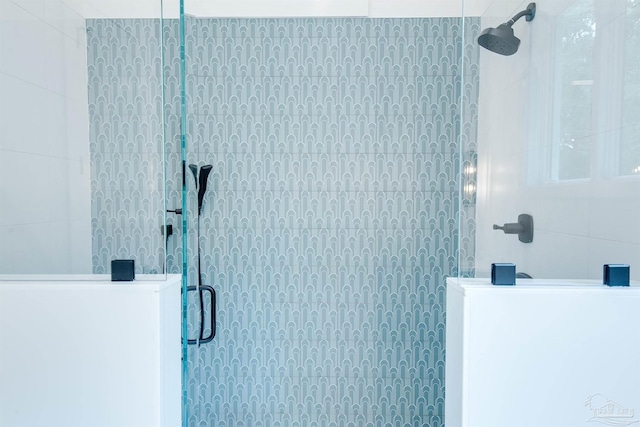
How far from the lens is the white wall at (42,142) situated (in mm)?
1106

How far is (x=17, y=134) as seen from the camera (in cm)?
112

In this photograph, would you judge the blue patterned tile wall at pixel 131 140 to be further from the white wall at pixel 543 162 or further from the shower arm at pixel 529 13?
the shower arm at pixel 529 13

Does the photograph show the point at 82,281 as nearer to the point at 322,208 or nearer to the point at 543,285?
the point at 543,285

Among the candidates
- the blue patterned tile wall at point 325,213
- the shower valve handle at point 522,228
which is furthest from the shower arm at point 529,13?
the blue patterned tile wall at point 325,213

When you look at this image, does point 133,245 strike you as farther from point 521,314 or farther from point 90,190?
point 521,314

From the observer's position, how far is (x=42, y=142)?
1119mm

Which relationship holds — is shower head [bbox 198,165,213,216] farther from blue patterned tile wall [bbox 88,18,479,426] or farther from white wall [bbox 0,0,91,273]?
white wall [bbox 0,0,91,273]

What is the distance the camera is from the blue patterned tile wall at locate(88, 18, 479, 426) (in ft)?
8.11

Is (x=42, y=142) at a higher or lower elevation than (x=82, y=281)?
higher

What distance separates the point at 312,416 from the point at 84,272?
184 cm

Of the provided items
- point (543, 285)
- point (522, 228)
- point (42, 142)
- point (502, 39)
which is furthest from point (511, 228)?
point (42, 142)

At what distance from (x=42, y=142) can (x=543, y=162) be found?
1.32 m

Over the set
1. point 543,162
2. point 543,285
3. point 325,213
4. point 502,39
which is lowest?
point 543,285

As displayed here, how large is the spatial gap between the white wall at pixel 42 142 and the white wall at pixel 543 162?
1.04m
